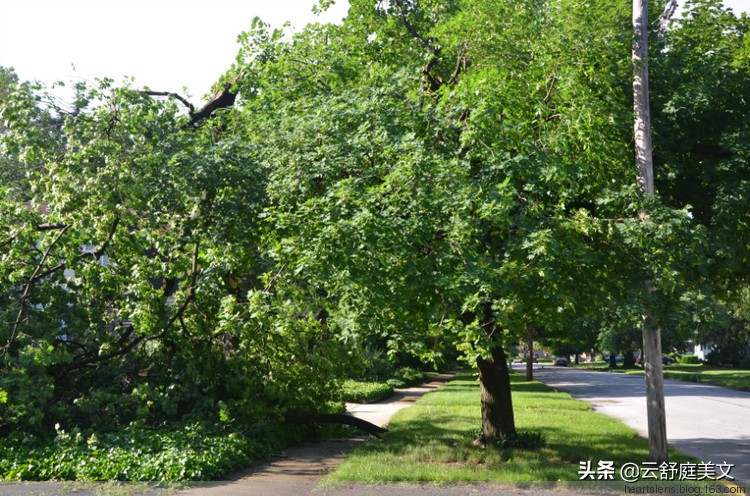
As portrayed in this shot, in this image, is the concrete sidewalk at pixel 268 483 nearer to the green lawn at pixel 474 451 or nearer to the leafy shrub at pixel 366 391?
the green lawn at pixel 474 451

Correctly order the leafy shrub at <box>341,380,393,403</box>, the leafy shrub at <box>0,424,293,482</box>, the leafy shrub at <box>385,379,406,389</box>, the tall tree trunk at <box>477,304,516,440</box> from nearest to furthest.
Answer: the leafy shrub at <box>0,424,293,482</box> < the tall tree trunk at <box>477,304,516,440</box> < the leafy shrub at <box>341,380,393,403</box> < the leafy shrub at <box>385,379,406,389</box>

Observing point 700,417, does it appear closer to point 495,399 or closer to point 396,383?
point 495,399

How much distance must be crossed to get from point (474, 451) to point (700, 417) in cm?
1085

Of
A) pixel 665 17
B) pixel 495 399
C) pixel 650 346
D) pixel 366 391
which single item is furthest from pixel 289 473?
pixel 366 391

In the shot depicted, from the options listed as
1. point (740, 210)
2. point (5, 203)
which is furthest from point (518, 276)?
point (5, 203)

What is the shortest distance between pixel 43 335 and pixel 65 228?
176 centimetres

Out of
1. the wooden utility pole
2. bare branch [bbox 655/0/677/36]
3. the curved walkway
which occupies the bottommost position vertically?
the curved walkway

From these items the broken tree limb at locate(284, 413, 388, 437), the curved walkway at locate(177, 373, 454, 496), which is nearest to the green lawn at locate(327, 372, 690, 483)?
the curved walkway at locate(177, 373, 454, 496)

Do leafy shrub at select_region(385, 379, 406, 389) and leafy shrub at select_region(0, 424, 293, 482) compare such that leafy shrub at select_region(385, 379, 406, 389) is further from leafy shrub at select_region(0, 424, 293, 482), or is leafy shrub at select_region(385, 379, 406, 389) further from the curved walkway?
leafy shrub at select_region(0, 424, 293, 482)

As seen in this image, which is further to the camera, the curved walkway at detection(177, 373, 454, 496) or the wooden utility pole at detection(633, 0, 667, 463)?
the wooden utility pole at detection(633, 0, 667, 463)

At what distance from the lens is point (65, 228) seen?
A: 11.6 meters

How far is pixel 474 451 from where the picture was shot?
11.8 meters

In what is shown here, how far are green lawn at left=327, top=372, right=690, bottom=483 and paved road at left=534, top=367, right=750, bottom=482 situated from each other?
0.97 meters

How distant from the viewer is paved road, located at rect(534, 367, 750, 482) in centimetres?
1310
